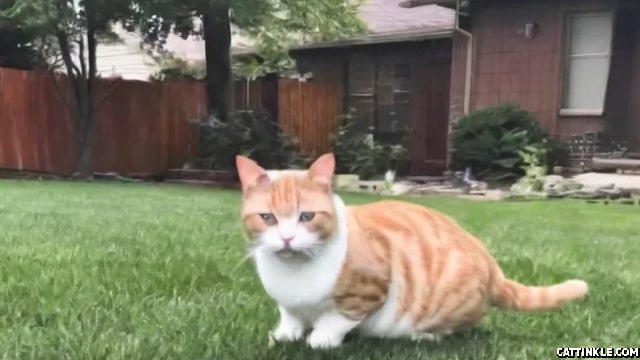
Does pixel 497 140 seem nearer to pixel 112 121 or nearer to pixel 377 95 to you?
pixel 377 95

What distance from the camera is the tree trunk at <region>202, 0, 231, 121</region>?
15.6 metres

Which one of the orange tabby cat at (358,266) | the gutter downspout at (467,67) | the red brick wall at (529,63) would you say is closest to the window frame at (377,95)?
Result: the gutter downspout at (467,67)

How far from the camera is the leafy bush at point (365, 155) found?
15.8 meters

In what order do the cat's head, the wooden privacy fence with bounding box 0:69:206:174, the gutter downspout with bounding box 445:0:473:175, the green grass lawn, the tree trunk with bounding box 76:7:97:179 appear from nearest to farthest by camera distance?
1. the cat's head
2. the green grass lawn
3. the wooden privacy fence with bounding box 0:69:206:174
4. the tree trunk with bounding box 76:7:97:179
5. the gutter downspout with bounding box 445:0:473:175

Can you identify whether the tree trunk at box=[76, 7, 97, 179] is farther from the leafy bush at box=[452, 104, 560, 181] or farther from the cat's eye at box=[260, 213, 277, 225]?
the cat's eye at box=[260, 213, 277, 225]

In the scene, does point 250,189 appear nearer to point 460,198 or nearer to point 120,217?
point 120,217

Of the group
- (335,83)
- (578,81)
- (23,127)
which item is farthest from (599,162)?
(23,127)

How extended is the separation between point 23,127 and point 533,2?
8.69m

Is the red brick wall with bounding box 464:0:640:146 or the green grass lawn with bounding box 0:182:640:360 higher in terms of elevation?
the red brick wall with bounding box 464:0:640:146

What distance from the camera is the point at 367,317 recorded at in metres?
2.55

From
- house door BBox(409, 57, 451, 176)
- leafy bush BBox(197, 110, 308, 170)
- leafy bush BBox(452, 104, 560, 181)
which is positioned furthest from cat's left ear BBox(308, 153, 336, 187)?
house door BBox(409, 57, 451, 176)

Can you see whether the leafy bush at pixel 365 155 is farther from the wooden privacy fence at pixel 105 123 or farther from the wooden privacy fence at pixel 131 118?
the wooden privacy fence at pixel 105 123

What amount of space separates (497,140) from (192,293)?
10.6 meters

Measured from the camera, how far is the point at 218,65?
1617 cm
